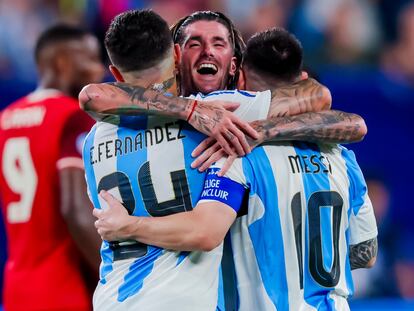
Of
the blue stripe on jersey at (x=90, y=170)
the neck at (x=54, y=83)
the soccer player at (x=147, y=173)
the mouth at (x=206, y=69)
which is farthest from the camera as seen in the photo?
the neck at (x=54, y=83)

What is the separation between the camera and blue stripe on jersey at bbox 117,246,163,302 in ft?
11.5

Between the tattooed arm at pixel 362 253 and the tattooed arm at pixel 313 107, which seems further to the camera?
the tattooed arm at pixel 362 253

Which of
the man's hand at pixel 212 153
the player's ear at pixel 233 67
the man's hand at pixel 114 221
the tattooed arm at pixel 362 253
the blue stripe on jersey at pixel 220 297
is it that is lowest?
the blue stripe on jersey at pixel 220 297

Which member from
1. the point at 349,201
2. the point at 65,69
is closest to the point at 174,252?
the point at 349,201

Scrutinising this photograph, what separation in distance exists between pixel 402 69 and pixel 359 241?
583 cm

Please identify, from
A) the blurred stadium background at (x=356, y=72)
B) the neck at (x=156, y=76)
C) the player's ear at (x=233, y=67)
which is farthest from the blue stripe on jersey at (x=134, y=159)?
the blurred stadium background at (x=356, y=72)

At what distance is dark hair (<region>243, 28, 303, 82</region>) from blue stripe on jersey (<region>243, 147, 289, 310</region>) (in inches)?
13.1

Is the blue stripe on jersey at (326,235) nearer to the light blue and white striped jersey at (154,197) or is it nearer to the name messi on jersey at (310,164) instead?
the name messi on jersey at (310,164)

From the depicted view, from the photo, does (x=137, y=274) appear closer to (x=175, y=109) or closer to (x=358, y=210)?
(x=175, y=109)

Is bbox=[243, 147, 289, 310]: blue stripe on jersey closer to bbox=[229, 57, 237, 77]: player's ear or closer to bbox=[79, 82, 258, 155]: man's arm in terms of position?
bbox=[79, 82, 258, 155]: man's arm

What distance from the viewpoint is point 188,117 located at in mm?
3508

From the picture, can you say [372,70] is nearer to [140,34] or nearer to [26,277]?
[26,277]

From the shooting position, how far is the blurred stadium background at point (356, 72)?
28.9ft

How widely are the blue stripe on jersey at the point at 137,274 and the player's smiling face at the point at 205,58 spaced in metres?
→ 0.90
